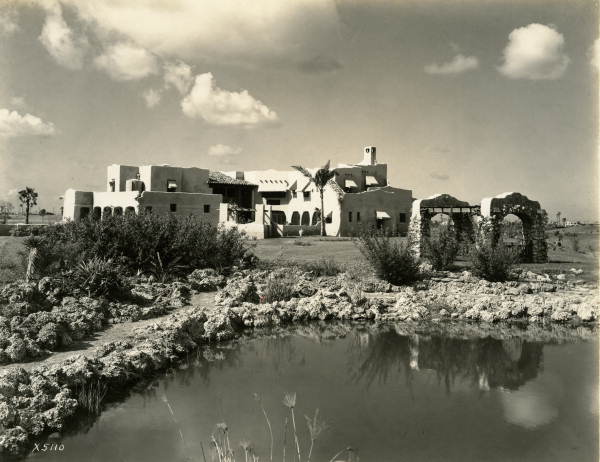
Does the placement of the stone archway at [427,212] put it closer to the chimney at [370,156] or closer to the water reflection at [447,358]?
the water reflection at [447,358]

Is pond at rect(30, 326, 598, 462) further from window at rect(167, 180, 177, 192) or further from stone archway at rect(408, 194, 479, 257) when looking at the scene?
window at rect(167, 180, 177, 192)

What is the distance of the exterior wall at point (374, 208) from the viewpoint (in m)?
41.6

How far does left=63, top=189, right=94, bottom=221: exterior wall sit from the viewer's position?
41625 millimetres

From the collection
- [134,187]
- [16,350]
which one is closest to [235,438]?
[16,350]

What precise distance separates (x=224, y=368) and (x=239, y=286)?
21.0 ft

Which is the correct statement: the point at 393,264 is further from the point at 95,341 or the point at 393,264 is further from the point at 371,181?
the point at 371,181

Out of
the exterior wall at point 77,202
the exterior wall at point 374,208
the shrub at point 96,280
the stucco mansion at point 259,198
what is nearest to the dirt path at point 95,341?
the shrub at point 96,280

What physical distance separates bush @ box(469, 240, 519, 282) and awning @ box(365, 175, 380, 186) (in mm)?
32656

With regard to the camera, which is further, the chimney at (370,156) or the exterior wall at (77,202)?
the chimney at (370,156)

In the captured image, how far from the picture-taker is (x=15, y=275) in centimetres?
1502

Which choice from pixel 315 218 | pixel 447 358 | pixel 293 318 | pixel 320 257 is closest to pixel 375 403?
pixel 447 358

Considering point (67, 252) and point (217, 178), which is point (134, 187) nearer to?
point (217, 178)

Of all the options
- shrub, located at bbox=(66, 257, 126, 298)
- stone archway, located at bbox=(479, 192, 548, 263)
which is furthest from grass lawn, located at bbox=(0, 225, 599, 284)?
shrub, located at bbox=(66, 257, 126, 298)

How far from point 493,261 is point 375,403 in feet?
37.9
